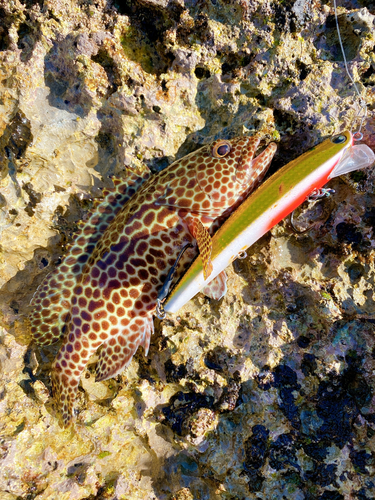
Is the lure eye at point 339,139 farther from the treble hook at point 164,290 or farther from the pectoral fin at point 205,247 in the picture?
the treble hook at point 164,290

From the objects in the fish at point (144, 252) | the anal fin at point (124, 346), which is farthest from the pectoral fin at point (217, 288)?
the anal fin at point (124, 346)

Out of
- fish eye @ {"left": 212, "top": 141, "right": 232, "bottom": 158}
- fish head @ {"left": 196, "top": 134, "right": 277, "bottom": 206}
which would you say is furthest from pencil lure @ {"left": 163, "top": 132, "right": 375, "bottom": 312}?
fish eye @ {"left": 212, "top": 141, "right": 232, "bottom": 158}

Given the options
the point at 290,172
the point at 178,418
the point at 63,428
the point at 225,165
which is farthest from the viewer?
the point at 63,428

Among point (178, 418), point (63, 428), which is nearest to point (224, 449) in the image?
point (178, 418)

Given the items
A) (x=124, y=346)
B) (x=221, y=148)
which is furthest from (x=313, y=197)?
(x=124, y=346)

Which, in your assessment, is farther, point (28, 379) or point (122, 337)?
point (28, 379)

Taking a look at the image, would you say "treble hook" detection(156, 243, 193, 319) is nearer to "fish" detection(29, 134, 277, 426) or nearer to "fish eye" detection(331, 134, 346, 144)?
"fish" detection(29, 134, 277, 426)

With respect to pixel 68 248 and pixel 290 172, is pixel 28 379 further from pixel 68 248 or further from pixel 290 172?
pixel 290 172
